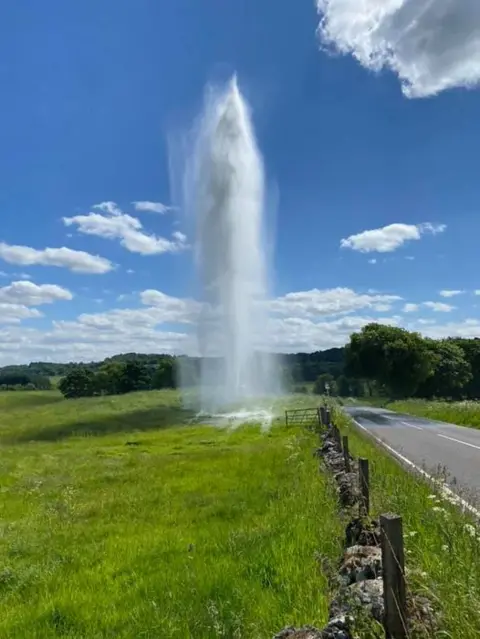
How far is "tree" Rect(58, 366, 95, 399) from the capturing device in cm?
12888

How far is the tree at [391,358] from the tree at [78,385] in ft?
228

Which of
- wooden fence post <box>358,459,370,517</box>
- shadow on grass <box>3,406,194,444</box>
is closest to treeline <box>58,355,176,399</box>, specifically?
shadow on grass <box>3,406,194,444</box>

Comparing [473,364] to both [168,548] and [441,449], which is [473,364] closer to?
[441,449]

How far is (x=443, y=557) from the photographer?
562 centimetres

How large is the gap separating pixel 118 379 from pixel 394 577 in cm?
13689

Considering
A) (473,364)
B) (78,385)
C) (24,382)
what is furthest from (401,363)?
(24,382)

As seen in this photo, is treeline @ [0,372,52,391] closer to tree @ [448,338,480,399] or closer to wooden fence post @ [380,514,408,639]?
tree @ [448,338,480,399]

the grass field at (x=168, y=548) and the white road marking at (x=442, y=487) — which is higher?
the white road marking at (x=442, y=487)

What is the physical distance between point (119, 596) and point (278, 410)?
51.2 m

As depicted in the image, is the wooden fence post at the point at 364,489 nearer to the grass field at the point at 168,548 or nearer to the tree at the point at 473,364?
the grass field at the point at 168,548

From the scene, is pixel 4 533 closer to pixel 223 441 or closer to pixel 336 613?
pixel 336 613

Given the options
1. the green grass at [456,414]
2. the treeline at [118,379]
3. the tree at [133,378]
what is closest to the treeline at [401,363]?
the green grass at [456,414]

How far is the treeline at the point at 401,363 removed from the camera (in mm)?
78188

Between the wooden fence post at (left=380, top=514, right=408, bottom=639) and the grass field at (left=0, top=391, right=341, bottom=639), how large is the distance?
1796 millimetres
